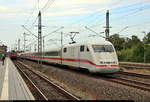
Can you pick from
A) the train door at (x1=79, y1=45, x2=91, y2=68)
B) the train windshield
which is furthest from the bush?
the train windshield

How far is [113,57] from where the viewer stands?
53.1ft

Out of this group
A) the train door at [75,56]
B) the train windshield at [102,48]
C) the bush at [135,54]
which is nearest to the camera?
the train windshield at [102,48]

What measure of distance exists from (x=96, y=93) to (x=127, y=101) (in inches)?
86.9

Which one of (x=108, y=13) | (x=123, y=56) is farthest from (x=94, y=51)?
(x=123, y=56)

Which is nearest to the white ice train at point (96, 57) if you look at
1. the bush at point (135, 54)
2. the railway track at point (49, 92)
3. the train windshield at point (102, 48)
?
the train windshield at point (102, 48)

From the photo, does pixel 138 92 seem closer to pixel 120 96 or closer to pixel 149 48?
pixel 120 96

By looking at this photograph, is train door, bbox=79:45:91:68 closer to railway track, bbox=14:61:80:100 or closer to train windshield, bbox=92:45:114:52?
train windshield, bbox=92:45:114:52

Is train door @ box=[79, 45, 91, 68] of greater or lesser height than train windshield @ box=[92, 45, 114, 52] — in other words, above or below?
below

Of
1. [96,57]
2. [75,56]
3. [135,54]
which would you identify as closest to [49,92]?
[96,57]

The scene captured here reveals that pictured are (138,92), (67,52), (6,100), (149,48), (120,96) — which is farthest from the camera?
(149,48)

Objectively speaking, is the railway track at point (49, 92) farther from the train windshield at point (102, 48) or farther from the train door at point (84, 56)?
the train windshield at point (102, 48)

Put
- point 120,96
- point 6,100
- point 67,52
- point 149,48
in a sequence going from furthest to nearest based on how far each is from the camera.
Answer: point 149,48 < point 67,52 < point 120,96 < point 6,100

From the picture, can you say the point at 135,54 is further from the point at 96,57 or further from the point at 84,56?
the point at 96,57

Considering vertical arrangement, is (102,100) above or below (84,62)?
below
